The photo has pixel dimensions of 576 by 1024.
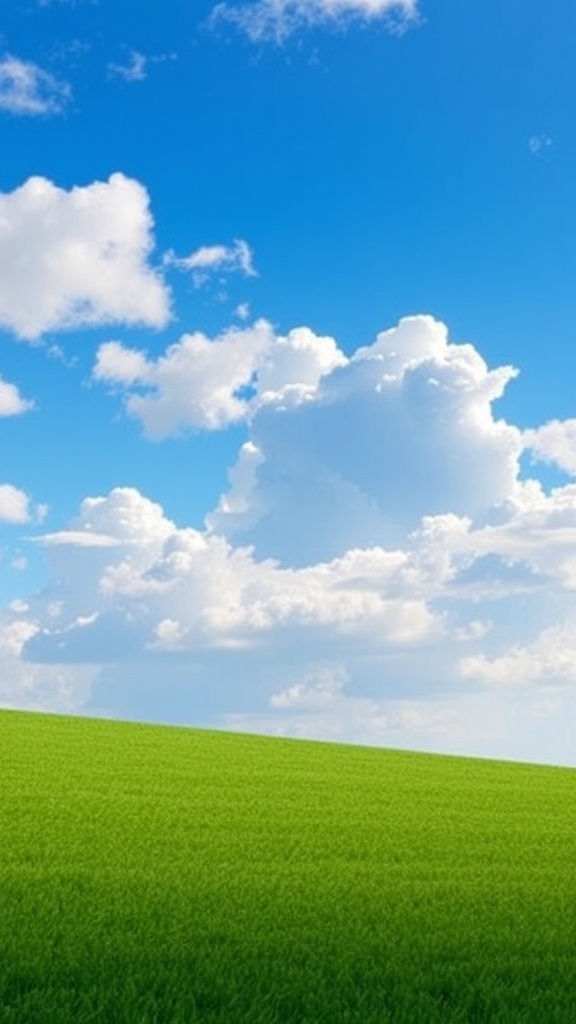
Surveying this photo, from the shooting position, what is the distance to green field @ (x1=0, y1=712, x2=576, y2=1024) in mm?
7031

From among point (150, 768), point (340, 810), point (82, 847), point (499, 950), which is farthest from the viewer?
point (150, 768)

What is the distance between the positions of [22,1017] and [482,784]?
18.9 meters

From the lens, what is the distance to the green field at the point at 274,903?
7.03 meters

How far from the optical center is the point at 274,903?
971 centimetres

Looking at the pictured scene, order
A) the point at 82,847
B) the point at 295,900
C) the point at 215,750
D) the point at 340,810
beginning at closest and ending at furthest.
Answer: the point at 295,900
the point at 82,847
the point at 340,810
the point at 215,750

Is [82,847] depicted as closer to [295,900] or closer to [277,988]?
[295,900]

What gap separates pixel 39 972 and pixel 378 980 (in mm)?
2078

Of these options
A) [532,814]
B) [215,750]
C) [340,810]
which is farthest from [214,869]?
[215,750]

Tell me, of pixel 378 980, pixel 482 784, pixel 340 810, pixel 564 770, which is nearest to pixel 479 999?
pixel 378 980

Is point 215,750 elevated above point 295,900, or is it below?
above

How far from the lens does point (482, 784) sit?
2439 cm

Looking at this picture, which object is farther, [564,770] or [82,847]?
[564,770]

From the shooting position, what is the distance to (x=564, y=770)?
106 ft

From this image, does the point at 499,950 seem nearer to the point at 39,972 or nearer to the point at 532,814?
the point at 39,972
